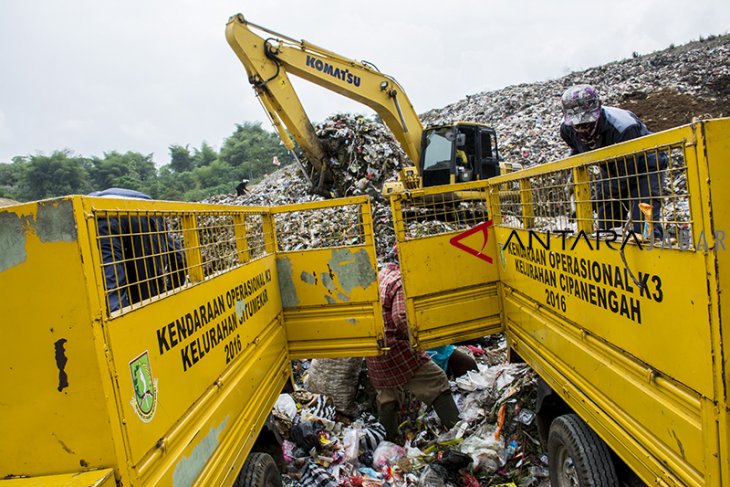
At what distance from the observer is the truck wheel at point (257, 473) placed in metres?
2.46

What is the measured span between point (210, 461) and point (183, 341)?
502 millimetres

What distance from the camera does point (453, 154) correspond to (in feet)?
30.8

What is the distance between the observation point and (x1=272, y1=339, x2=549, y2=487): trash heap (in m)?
3.42

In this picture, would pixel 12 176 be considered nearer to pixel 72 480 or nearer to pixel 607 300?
pixel 72 480

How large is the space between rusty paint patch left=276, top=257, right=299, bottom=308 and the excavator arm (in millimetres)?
5794

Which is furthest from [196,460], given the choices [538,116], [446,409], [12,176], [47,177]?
[12,176]

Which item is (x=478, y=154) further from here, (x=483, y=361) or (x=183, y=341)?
(x=183, y=341)

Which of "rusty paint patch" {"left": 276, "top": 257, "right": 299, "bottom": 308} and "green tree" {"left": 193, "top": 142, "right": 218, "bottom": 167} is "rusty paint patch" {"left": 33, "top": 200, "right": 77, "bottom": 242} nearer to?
"rusty paint patch" {"left": 276, "top": 257, "right": 299, "bottom": 308}

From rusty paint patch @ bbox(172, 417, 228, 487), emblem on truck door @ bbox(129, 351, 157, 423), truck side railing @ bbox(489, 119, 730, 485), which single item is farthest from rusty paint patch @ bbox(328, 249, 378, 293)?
emblem on truck door @ bbox(129, 351, 157, 423)

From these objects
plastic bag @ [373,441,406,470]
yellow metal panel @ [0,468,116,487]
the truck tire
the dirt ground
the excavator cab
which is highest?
the dirt ground

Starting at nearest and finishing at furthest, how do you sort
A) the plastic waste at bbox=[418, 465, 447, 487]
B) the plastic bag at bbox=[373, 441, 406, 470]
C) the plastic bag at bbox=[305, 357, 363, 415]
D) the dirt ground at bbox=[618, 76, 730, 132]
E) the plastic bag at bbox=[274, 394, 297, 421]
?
the plastic waste at bbox=[418, 465, 447, 487] < the plastic bag at bbox=[373, 441, 406, 470] < the plastic bag at bbox=[274, 394, 297, 421] < the plastic bag at bbox=[305, 357, 363, 415] < the dirt ground at bbox=[618, 76, 730, 132]

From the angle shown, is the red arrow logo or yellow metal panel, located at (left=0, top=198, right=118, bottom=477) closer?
yellow metal panel, located at (left=0, top=198, right=118, bottom=477)

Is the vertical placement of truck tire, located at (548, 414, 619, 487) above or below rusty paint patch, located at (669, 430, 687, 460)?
below

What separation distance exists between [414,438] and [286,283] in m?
1.83
